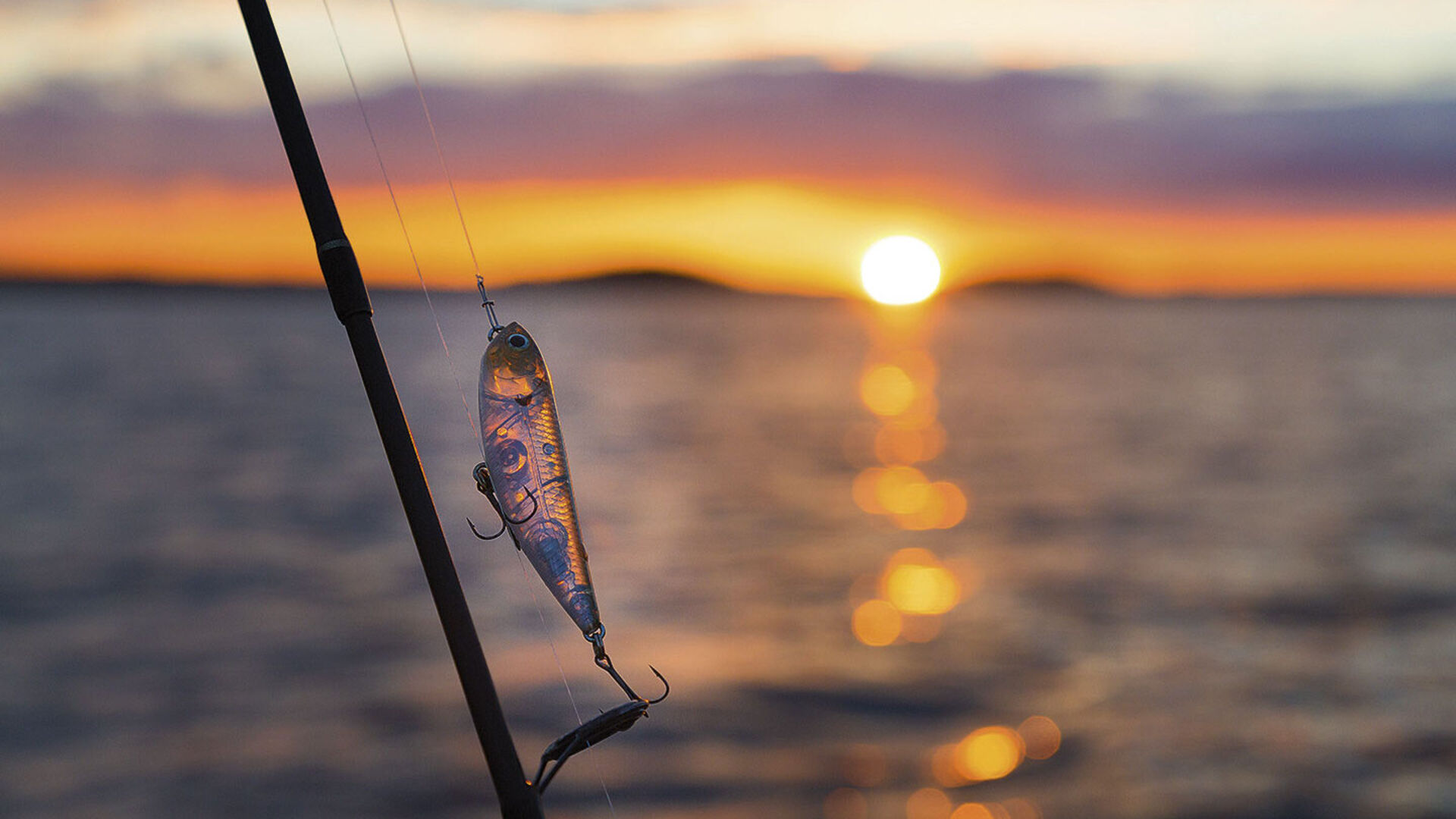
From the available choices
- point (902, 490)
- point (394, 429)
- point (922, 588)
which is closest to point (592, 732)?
point (394, 429)

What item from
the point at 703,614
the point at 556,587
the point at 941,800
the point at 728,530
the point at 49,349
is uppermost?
the point at 49,349

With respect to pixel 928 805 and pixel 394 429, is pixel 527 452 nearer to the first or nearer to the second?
pixel 394 429

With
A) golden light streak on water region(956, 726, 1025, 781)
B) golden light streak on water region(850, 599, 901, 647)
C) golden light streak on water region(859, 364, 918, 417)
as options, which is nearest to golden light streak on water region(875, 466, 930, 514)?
golden light streak on water region(850, 599, 901, 647)

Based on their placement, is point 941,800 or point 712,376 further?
point 712,376

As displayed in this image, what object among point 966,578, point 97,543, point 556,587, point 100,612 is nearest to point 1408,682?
point 966,578

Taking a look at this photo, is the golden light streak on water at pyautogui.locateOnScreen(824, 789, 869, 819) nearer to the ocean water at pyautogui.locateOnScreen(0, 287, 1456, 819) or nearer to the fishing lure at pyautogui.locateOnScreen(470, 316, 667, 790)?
the ocean water at pyautogui.locateOnScreen(0, 287, 1456, 819)

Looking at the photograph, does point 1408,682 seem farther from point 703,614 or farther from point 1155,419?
point 1155,419
